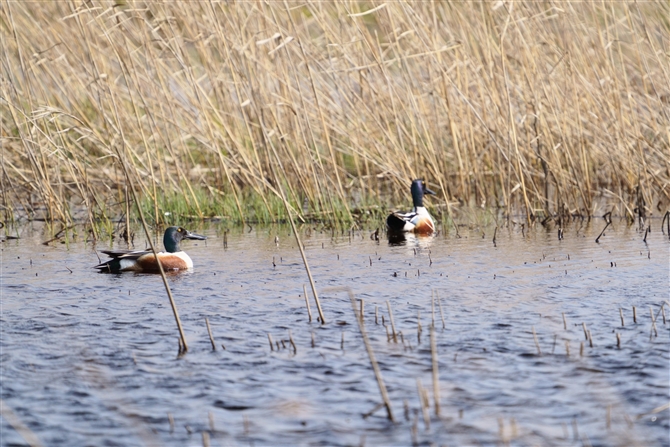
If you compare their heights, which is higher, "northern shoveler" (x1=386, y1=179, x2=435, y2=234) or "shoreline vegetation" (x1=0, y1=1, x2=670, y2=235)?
"shoreline vegetation" (x1=0, y1=1, x2=670, y2=235)

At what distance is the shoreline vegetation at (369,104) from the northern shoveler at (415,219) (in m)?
0.23

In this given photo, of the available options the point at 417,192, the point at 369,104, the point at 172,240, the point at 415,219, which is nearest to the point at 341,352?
the point at 172,240

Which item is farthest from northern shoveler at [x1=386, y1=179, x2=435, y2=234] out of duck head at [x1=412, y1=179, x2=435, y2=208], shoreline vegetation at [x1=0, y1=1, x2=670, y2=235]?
shoreline vegetation at [x1=0, y1=1, x2=670, y2=235]

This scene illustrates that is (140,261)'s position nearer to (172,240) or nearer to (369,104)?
(172,240)

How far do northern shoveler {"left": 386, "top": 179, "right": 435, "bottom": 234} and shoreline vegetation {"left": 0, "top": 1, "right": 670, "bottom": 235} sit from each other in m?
0.23

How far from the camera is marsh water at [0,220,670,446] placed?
4141mm

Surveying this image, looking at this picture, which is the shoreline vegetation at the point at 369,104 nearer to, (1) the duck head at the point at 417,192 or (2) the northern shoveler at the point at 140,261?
(1) the duck head at the point at 417,192

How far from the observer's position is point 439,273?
7816 mm

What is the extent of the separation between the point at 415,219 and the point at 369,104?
1467 millimetres

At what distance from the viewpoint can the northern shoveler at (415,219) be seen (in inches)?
402

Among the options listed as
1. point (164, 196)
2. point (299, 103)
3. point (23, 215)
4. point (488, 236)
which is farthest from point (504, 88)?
point (23, 215)

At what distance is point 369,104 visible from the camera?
10.9 metres

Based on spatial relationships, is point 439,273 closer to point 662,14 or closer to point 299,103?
point 299,103

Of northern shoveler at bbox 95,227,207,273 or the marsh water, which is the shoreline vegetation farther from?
the marsh water
